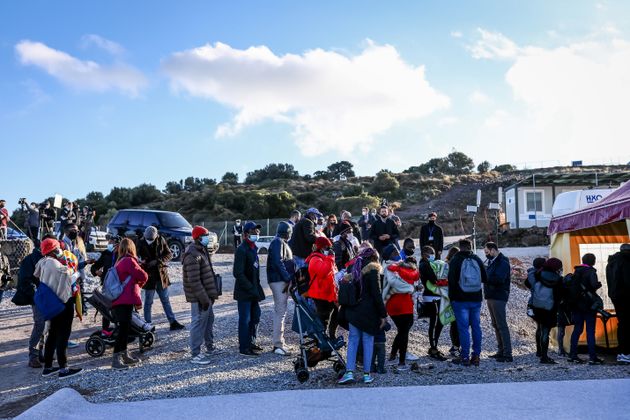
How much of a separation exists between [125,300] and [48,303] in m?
0.98

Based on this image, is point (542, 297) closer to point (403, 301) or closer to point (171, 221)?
point (403, 301)

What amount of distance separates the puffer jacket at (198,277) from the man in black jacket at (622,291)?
6.12 metres

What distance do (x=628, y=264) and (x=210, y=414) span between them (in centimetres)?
677

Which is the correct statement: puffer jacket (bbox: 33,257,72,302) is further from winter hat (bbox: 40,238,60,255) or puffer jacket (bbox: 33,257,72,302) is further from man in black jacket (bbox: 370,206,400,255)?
man in black jacket (bbox: 370,206,400,255)

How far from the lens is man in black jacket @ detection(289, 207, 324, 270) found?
31.9ft

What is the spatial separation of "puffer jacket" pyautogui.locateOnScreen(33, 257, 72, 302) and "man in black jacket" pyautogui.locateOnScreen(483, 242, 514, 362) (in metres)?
5.97

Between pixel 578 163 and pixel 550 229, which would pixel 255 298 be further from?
pixel 578 163

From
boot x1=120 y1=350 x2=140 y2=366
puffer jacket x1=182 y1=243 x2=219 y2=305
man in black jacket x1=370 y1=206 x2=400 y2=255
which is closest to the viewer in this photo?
boot x1=120 y1=350 x2=140 y2=366

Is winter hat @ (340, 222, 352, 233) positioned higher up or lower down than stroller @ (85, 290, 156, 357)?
higher up

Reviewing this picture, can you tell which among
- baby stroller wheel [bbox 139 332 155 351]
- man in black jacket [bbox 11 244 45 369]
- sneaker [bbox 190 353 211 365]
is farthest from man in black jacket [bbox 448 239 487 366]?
man in black jacket [bbox 11 244 45 369]

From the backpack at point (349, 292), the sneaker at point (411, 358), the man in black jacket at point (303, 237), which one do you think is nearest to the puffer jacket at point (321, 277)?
the backpack at point (349, 292)

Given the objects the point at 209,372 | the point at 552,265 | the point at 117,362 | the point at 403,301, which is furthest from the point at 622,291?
the point at 117,362

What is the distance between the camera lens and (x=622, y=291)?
8992 millimetres

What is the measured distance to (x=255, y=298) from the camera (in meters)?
8.57
